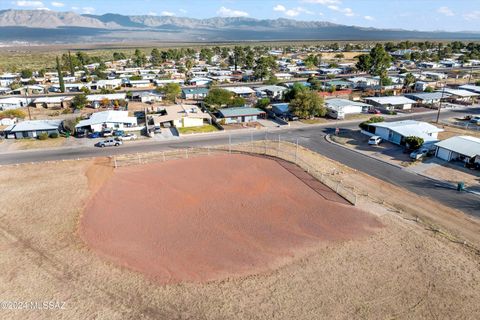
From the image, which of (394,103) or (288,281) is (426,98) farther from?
(288,281)

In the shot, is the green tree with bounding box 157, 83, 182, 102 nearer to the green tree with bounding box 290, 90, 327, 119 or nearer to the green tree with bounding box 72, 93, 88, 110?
the green tree with bounding box 72, 93, 88, 110

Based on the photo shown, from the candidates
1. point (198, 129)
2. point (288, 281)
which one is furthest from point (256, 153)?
point (288, 281)

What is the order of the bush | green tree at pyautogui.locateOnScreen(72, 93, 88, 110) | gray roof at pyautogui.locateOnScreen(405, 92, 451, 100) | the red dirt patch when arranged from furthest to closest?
1. gray roof at pyautogui.locateOnScreen(405, 92, 451, 100)
2. green tree at pyautogui.locateOnScreen(72, 93, 88, 110)
3. the bush
4. the red dirt patch

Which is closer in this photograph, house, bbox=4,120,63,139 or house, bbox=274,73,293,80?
house, bbox=4,120,63,139

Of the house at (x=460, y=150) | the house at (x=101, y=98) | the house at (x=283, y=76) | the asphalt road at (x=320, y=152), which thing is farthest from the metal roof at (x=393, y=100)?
the house at (x=101, y=98)

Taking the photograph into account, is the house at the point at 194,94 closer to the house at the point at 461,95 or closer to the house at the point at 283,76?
the house at the point at 283,76

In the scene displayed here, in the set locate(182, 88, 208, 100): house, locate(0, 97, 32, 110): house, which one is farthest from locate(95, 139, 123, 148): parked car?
locate(182, 88, 208, 100): house

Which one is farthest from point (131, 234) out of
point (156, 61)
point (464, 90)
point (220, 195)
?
point (156, 61)
